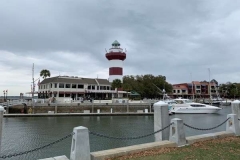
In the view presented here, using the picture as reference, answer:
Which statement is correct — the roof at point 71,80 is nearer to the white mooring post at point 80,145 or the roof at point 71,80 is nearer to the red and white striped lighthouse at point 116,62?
the red and white striped lighthouse at point 116,62

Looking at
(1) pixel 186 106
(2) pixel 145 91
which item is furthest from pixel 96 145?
(2) pixel 145 91

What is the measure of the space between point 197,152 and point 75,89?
193 ft

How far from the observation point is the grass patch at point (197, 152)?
762cm

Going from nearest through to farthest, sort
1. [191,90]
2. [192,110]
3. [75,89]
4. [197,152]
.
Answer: [197,152], [192,110], [75,89], [191,90]

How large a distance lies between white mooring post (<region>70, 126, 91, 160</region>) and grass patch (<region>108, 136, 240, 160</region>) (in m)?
1.22

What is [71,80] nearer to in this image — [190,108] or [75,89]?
[75,89]

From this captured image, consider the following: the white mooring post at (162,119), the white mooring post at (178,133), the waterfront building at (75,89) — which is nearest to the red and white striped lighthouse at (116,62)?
the waterfront building at (75,89)

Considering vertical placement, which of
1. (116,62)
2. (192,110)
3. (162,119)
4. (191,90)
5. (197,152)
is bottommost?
(192,110)

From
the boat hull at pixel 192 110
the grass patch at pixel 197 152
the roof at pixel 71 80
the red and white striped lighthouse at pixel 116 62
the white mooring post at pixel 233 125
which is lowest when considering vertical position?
the boat hull at pixel 192 110

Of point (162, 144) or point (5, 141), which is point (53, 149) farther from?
point (162, 144)

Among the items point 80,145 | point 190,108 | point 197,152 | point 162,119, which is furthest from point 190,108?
point 80,145

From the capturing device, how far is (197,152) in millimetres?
8250

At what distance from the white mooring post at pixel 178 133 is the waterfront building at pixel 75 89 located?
51464 millimetres

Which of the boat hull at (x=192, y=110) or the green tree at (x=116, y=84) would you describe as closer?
the boat hull at (x=192, y=110)
